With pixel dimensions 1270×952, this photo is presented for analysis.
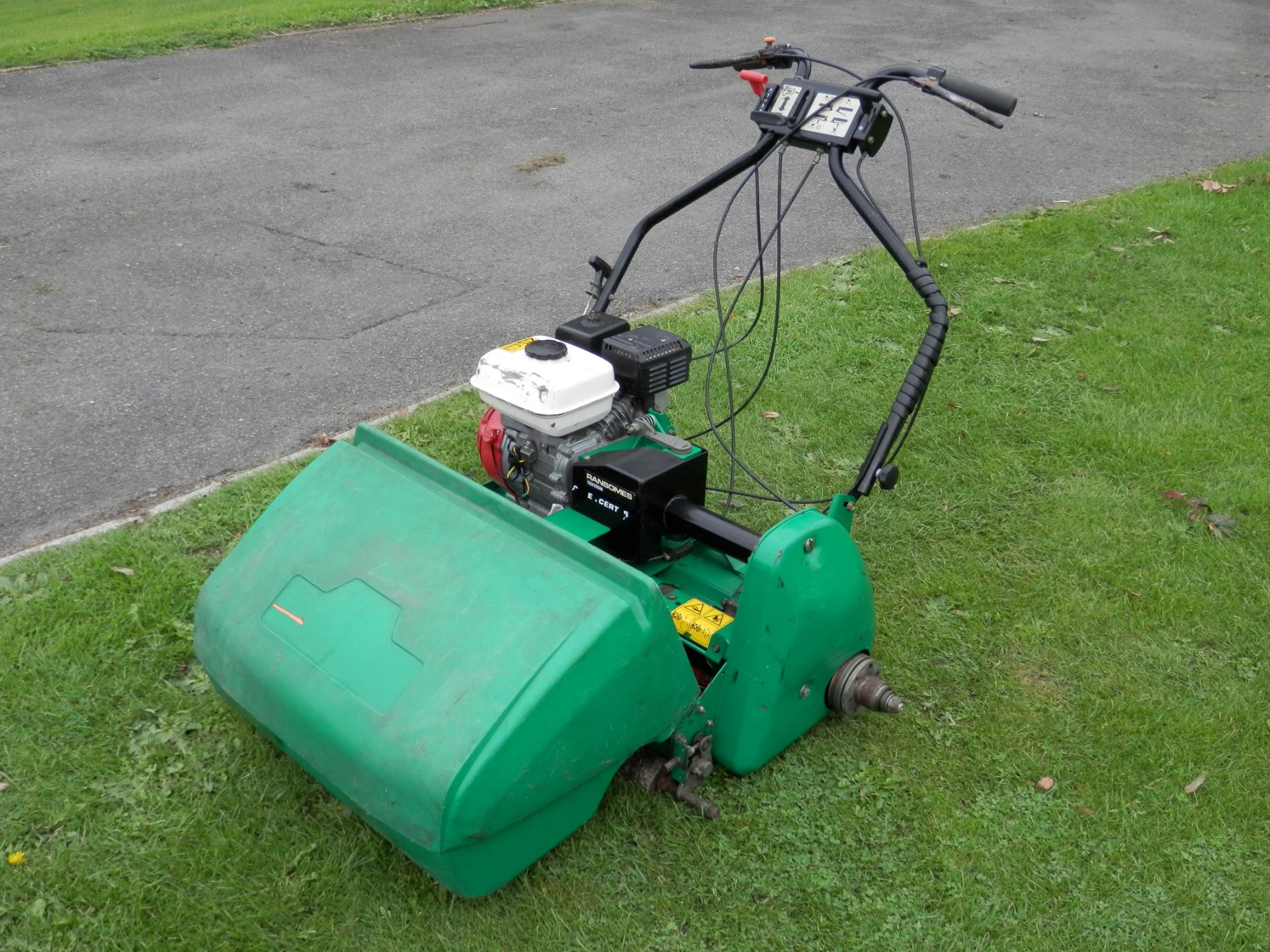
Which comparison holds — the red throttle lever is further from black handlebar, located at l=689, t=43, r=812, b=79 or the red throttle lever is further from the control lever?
the control lever

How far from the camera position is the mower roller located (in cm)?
217

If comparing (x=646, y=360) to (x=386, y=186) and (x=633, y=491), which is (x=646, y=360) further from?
(x=386, y=186)

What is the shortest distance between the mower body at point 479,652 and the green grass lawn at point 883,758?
0.23 metres

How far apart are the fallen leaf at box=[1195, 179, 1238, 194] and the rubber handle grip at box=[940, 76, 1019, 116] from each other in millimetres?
4949

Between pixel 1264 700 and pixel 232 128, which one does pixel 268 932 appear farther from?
pixel 232 128

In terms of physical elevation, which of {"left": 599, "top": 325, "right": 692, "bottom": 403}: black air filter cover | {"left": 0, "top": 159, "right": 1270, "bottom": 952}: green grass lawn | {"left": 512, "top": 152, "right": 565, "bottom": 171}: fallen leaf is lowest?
{"left": 512, "top": 152, "right": 565, "bottom": 171}: fallen leaf

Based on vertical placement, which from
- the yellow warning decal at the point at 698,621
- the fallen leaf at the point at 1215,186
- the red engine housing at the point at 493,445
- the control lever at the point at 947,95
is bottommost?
the fallen leaf at the point at 1215,186

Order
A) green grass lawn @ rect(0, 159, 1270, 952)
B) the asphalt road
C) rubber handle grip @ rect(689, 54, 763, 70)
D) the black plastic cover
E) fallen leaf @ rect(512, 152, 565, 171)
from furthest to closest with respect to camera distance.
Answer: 1. fallen leaf @ rect(512, 152, 565, 171)
2. the asphalt road
3. rubber handle grip @ rect(689, 54, 763, 70)
4. the black plastic cover
5. green grass lawn @ rect(0, 159, 1270, 952)

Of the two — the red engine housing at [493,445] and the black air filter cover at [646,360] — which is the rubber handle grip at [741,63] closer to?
the black air filter cover at [646,360]

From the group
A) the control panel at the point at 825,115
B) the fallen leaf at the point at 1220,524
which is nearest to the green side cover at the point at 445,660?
the control panel at the point at 825,115

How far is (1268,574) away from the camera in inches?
144

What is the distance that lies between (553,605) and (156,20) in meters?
9.78

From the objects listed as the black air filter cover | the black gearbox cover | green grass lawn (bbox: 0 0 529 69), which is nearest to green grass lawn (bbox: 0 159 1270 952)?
the black gearbox cover

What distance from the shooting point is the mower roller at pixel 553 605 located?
217cm
